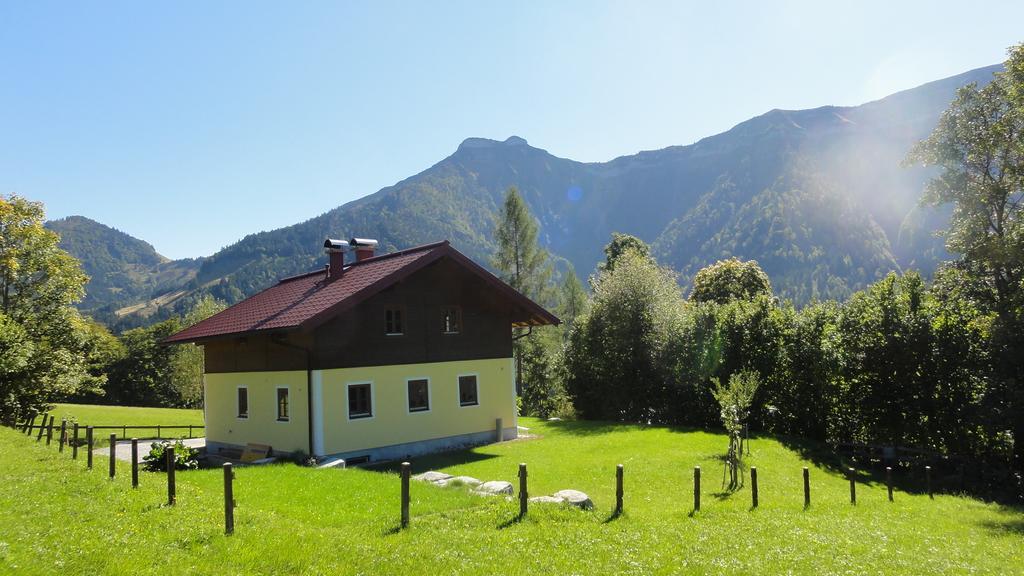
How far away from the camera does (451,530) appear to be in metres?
9.77

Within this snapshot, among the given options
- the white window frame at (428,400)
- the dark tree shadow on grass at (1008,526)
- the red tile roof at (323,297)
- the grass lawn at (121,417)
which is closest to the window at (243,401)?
the red tile roof at (323,297)

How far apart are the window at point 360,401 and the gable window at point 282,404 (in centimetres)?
251

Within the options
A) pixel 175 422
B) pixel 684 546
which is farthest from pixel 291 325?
pixel 175 422

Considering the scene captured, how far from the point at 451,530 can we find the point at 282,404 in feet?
44.0

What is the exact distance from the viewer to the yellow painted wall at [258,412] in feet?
66.2

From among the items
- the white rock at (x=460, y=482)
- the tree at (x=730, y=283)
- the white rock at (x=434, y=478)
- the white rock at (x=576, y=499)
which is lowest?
the white rock at (x=434, y=478)

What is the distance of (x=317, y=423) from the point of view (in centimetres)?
1942

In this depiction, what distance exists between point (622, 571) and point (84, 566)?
6.53 m

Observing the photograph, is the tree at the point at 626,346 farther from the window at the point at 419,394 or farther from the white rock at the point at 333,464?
the white rock at the point at 333,464

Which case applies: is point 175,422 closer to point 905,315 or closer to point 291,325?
point 291,325

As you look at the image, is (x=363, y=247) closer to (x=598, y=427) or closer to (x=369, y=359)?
(x=369, y=359)

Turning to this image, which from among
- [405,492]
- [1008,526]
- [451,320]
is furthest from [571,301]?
[405,492]

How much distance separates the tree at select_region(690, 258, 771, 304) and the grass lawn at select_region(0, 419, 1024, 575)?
3104cm

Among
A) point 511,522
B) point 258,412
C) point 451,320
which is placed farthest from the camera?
point 451,320
